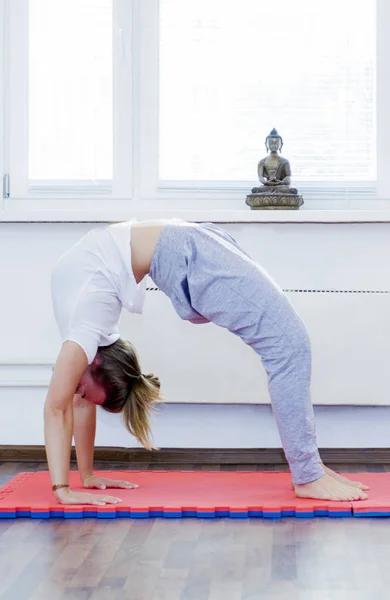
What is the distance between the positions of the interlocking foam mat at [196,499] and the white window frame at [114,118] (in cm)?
105

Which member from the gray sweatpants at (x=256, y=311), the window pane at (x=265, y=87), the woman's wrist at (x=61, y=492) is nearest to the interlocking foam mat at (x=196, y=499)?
the woman's wrist at (x=61, y=492)

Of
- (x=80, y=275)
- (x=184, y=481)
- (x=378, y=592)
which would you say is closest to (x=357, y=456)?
(x=184, y=481)

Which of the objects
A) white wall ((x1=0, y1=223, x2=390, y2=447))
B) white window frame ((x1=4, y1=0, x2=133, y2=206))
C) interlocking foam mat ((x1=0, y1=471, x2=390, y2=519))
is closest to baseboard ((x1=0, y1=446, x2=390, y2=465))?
white wall ((x1=0, y1=223, x2=390, y2=447))

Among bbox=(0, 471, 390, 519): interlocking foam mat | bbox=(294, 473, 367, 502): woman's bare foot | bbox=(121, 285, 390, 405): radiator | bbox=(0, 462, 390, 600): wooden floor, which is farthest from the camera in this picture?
bbox=(121, 285, 390, 405): radiator

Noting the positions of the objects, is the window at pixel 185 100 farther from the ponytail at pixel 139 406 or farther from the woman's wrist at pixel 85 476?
the woman's wrist at pixel 85 476

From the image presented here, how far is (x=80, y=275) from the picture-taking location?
2.52 m

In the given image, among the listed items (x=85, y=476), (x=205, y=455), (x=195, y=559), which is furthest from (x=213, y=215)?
(x=195, y=559)

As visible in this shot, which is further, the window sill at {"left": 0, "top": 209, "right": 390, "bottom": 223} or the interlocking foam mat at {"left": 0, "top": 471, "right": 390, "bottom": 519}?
the window sill at {"left": 0, "top": 209, "right": 390, "bottom": 223}

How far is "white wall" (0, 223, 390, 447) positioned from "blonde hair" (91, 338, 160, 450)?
1.94 ft

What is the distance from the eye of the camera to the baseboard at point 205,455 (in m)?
3.25

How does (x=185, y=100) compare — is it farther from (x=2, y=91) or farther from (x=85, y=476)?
(x=85, y=476)

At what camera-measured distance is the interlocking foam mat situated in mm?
2383

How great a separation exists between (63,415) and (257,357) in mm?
915

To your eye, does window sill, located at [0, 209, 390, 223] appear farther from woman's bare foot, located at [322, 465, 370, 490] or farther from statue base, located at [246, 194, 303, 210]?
woman's bare foot, located at [322, 465, 370, 490]
